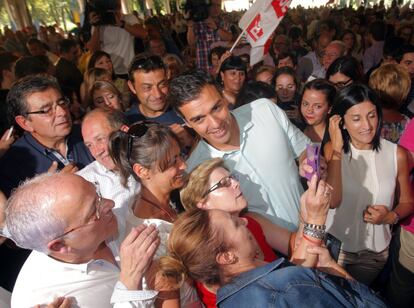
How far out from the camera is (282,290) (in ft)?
3.84

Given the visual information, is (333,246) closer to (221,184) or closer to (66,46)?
(221,184)

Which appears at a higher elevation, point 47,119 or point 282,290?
point 47,119

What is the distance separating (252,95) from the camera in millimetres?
3146

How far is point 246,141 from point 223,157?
0.17 metres

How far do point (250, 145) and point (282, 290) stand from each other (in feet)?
3.48

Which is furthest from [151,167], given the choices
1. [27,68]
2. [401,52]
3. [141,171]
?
[401,52]

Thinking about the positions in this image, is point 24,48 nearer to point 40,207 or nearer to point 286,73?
point 286,73

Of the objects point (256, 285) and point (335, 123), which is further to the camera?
point (335, 123)

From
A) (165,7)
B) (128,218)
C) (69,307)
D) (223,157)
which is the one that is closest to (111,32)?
(223,157)

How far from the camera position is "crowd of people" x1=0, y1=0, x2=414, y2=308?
1.27 m

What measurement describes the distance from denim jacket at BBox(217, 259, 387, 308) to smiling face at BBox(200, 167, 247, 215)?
499 millimetres

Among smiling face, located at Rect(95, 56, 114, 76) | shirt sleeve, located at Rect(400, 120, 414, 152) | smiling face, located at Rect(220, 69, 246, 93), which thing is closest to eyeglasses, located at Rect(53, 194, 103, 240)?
shirt sleeve, located at Rect(400, 120, 414, 152)

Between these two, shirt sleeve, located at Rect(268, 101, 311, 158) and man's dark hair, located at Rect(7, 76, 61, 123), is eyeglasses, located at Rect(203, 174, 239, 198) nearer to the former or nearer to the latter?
shirt sleeve, located at Rect(268, 101, 311, 158)

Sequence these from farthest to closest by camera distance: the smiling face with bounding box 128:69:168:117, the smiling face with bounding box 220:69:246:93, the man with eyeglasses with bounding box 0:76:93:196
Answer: the smiling face with bounding box 220:69:246:93, the smiling face with bounding box 128:69:168:117, the man with eyeglasses with bounding box 0:76:93:196
